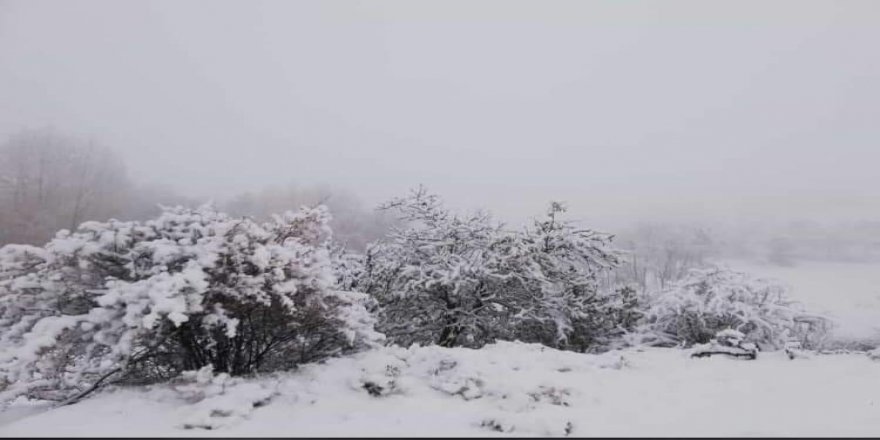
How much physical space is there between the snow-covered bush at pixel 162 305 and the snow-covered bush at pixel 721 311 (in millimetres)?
6837

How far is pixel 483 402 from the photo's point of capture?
4535mm

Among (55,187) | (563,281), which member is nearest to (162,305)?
(563,281)

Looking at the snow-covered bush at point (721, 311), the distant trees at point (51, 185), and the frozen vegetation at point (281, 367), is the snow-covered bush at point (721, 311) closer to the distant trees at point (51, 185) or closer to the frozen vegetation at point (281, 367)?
the frozen vegetation at point (281, 367)

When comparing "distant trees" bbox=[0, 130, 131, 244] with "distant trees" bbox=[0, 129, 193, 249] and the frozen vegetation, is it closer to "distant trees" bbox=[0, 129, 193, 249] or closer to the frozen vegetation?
"distant trees" bbox=[0, 129, 193, 249]

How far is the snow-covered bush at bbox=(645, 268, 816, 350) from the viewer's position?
31.5 ft

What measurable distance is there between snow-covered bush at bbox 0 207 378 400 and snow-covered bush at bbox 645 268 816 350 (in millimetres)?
6837

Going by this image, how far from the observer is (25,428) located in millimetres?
3883

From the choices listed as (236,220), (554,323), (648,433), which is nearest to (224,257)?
(236,220)

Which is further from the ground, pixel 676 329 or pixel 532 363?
pixel 532 363

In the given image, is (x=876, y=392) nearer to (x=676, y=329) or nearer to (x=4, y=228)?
(x=676, y=329)

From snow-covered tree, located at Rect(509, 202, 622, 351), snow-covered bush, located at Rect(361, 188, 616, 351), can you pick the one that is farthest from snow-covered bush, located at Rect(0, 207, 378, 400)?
snow-covered tree, located at Rect(509, 202, 622, 351)

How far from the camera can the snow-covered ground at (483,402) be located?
3785mm

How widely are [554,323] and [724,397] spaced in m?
5.73

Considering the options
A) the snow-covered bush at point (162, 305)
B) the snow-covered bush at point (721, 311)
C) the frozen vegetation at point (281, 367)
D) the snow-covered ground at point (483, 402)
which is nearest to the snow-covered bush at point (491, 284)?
the snow-covered bush at point (721, 311)
